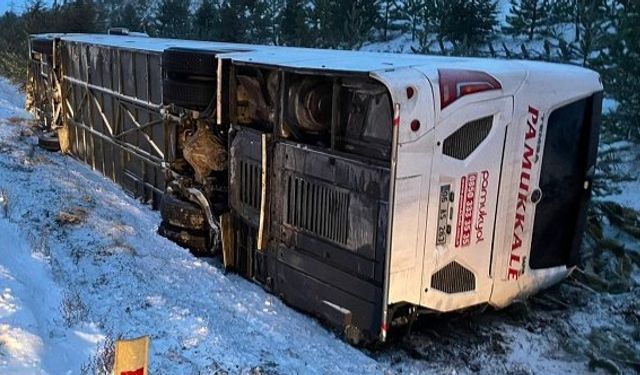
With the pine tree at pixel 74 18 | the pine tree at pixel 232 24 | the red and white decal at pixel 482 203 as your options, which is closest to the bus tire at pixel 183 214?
the red and white decal at pixel 482 203

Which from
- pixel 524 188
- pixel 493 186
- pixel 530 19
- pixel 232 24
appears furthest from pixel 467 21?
pixel 493 186

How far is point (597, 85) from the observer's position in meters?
5.75

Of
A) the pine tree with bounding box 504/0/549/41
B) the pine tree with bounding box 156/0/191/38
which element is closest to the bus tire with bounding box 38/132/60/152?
the pine tree with bounding box 504/0/549/41

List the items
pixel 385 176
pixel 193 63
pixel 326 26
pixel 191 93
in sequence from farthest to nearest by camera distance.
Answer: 1. pixel 326 26
2. pixel 191 93
3. pixel 193 63
4. pixel 385 176

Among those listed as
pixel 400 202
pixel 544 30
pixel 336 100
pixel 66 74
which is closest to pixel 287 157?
pixel 336 100

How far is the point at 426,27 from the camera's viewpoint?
22.4 metres

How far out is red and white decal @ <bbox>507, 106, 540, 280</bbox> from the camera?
5227 mm

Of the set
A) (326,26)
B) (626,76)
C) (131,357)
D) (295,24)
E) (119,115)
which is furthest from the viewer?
(295,24)

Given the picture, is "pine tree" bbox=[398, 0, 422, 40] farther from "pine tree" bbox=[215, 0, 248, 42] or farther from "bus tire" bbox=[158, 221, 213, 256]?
"bus tire" bbox=[158, 221, 213, 256]

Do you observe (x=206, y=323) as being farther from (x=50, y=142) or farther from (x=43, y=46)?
(x=43, y=46)

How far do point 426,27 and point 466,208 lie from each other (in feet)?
61.1

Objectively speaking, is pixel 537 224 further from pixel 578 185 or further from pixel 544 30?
Result: pixel 544 30

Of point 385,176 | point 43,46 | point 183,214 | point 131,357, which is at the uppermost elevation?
point 43,46

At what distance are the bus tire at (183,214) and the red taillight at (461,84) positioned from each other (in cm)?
341
